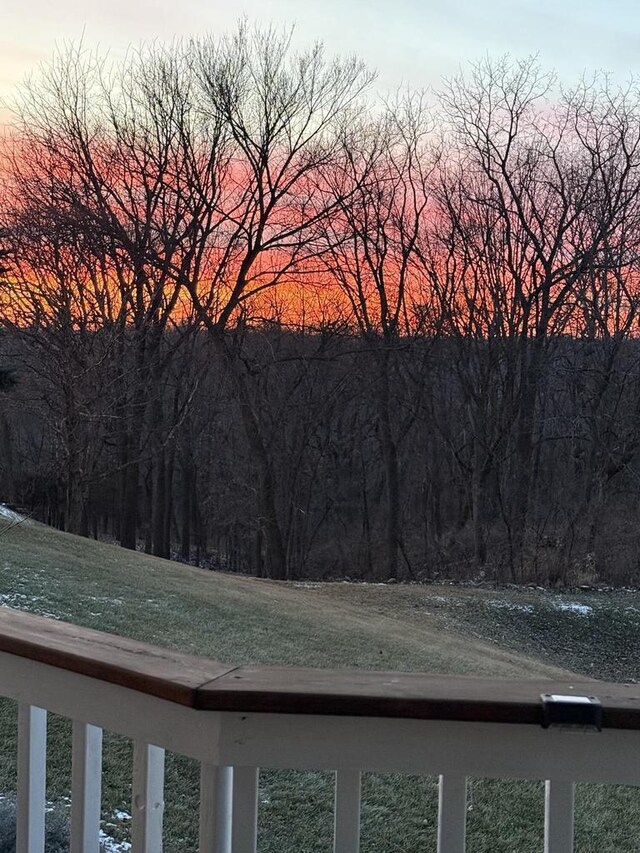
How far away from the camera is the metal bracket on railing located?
1041 millimetres

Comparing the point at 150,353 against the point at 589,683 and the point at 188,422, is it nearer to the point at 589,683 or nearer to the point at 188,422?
the point at 188,422

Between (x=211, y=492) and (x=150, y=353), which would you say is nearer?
(x=150, y=353)

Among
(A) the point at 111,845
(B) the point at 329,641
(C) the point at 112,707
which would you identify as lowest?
(B) the point at 329,641

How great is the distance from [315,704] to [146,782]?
33 cm

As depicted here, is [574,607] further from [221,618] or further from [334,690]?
[334,690]

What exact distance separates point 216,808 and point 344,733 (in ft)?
0.73

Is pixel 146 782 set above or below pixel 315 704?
below

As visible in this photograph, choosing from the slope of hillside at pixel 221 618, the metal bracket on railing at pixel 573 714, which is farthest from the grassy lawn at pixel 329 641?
the metal bracket on railing at pixel 573 714

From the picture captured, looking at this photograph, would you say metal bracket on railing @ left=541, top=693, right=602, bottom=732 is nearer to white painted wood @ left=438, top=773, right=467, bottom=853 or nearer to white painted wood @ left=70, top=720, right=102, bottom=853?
white painted wood @ left=438, top=773, right=467, bottom=853

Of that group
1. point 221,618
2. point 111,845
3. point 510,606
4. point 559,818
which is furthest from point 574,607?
point 559,818

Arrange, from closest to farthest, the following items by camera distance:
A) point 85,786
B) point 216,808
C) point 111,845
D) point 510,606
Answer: point 216,808
point 85,786
point 111,845
point 510,606

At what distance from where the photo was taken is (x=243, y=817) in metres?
1.15

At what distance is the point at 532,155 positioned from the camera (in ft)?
60.8

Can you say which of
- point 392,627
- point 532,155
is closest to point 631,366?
point 532,155
